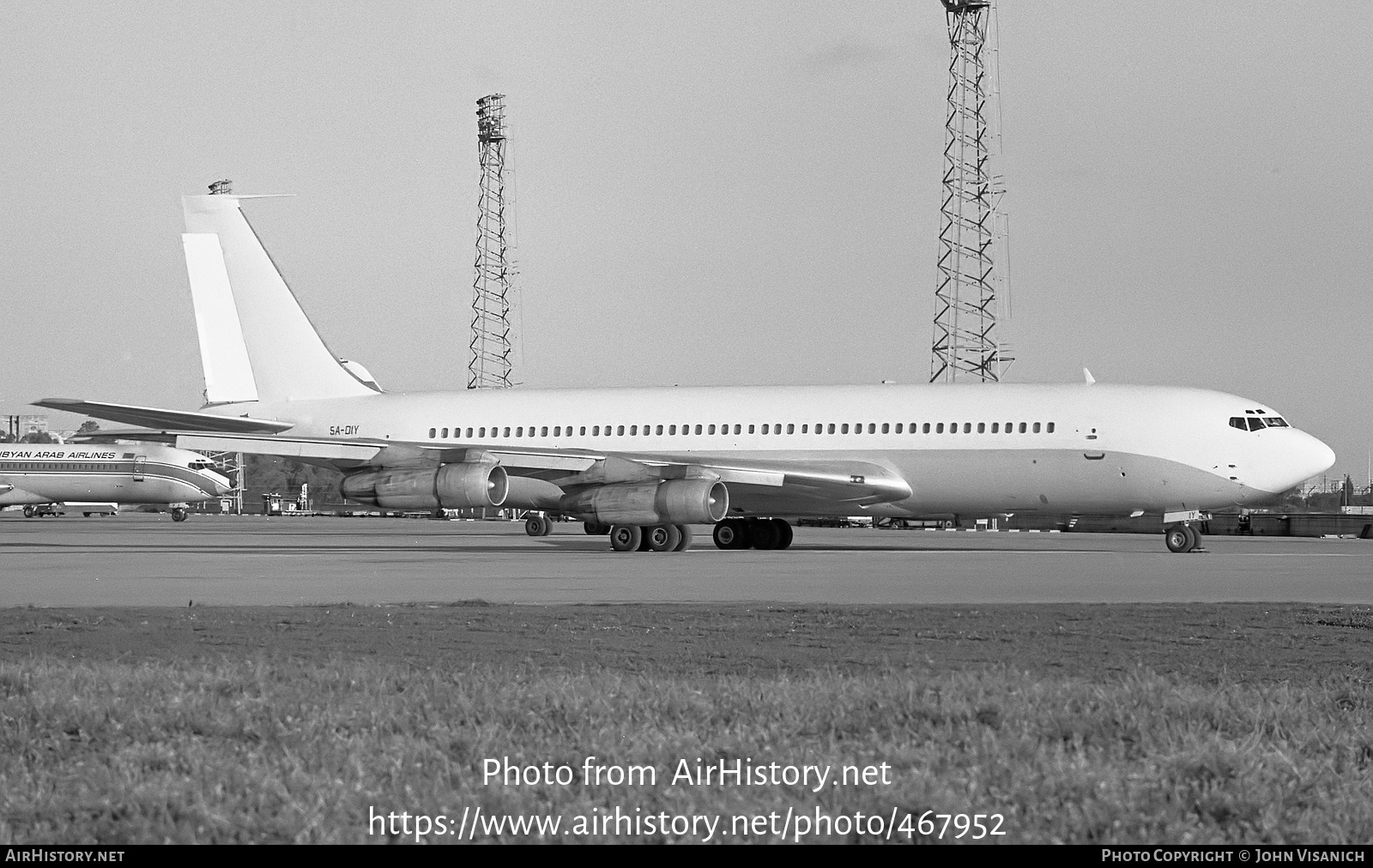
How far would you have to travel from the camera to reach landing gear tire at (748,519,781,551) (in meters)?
38.4

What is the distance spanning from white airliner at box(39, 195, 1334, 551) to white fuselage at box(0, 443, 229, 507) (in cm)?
4960

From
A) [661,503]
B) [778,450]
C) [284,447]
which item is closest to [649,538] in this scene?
[661,503]

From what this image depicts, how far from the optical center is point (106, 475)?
88625mm

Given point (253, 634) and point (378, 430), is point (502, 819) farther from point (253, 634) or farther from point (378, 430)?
point (378, 430)

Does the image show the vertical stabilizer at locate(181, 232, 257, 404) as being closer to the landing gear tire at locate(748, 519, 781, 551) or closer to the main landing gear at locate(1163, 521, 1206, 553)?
the landing gear tire at locate(748, 519, 781, 551)

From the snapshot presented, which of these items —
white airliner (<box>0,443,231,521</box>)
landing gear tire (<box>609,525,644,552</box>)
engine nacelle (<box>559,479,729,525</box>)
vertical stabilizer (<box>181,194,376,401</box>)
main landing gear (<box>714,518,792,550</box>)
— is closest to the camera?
engine nacelle (<box>559,479,729,525</box>)

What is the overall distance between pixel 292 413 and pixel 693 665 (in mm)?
33013

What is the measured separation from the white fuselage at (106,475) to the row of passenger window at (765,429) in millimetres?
53104

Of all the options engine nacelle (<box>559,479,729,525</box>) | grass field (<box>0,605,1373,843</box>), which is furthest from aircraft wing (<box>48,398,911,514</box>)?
grass field (<box>0,605,1373,843</box>)

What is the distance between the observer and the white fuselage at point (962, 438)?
1316 inches

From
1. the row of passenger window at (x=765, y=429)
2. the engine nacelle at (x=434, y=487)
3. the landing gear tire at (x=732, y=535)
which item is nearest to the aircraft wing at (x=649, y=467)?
the engine nacelle at (x=434, y=487)

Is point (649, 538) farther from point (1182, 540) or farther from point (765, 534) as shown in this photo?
point (1182, 540)
